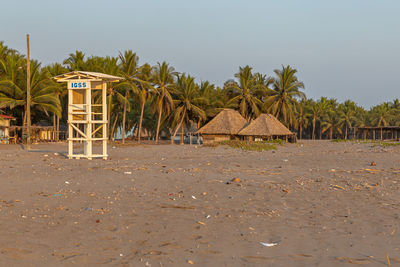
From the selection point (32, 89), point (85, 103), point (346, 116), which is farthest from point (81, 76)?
point (346, 116)

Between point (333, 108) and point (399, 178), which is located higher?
point (333, 108)

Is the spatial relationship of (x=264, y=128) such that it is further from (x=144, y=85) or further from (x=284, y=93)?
(x=144, y=85)

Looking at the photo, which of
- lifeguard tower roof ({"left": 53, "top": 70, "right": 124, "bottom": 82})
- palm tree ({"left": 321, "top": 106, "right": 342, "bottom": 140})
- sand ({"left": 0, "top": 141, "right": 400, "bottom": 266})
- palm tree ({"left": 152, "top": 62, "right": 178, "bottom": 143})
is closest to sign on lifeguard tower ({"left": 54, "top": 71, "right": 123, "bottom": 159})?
lifeguard tower roof ({"left": 53, "top": 70, "right": 124, "bottom": 82})

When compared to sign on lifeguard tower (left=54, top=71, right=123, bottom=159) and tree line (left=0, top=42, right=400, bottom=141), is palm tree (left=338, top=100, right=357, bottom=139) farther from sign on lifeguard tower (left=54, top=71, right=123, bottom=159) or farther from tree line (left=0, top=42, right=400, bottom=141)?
sign on lifeguard tower (left=54, top=71, right=123, bottom=159)

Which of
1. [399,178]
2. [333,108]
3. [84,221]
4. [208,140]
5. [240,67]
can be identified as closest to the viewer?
[84,221]

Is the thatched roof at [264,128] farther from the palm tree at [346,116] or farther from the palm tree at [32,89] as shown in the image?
the palm tree at [346,116]

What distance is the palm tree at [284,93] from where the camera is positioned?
41594 mm

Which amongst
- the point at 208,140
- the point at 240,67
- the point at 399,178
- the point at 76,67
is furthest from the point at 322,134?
the point at 399,178

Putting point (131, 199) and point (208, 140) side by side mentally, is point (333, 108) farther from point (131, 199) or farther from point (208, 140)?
point (131, 199)

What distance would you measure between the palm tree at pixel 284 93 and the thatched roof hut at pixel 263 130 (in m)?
4.05

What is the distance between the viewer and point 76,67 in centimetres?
3559

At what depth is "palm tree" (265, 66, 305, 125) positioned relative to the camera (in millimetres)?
41594

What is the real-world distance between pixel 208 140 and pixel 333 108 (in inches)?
1648

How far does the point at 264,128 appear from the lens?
36.6 meters
